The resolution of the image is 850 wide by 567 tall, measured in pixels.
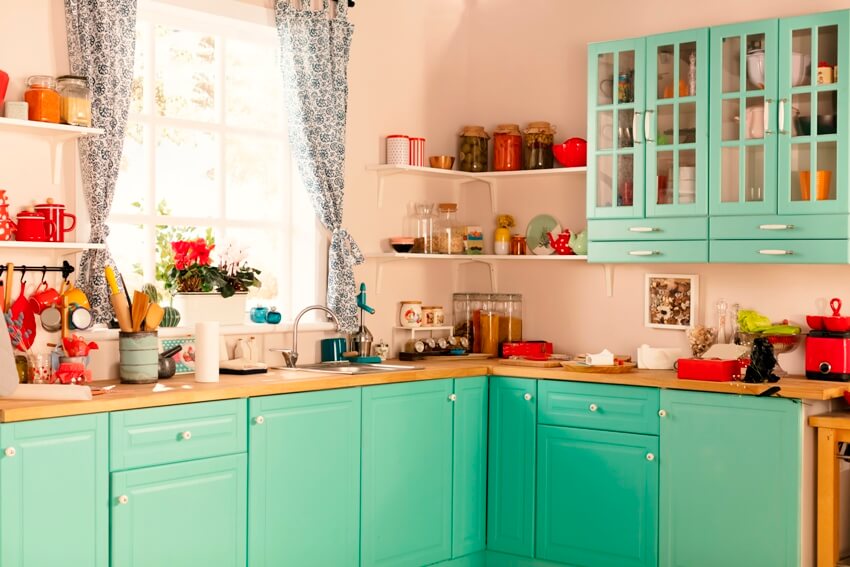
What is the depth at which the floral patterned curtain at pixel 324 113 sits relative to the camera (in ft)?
15.8

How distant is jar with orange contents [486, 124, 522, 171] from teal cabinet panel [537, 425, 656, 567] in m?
1.41

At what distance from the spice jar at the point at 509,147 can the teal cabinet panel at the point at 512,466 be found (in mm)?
1164

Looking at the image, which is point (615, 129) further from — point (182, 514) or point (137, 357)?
point (182, 514)

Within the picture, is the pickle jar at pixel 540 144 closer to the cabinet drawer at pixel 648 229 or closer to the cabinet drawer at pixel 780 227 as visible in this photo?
the cabinet drawer at pixel 648 229

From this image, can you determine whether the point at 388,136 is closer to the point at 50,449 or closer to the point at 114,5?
the point at 114,5

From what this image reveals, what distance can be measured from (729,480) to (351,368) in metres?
1.61

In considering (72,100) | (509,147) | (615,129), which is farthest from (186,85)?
(615,129)

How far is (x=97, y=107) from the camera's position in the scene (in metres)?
4.01

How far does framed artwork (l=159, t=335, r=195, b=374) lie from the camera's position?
14.0 feet

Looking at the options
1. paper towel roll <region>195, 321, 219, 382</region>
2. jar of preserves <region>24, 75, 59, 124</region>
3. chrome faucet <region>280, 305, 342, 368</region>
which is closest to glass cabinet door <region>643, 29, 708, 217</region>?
chrome faucet <region>280, 305, 342, 368</region>

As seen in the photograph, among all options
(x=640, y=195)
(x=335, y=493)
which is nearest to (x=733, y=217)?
(x=640, y=195)

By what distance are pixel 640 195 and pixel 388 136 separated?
1.25 metres

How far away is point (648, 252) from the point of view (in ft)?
15.8

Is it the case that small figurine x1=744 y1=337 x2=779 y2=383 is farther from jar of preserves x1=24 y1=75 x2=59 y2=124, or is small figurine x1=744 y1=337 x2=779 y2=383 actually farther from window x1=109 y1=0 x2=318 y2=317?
jar of preserves x1=24 y1=75 x2=59 y2=124
